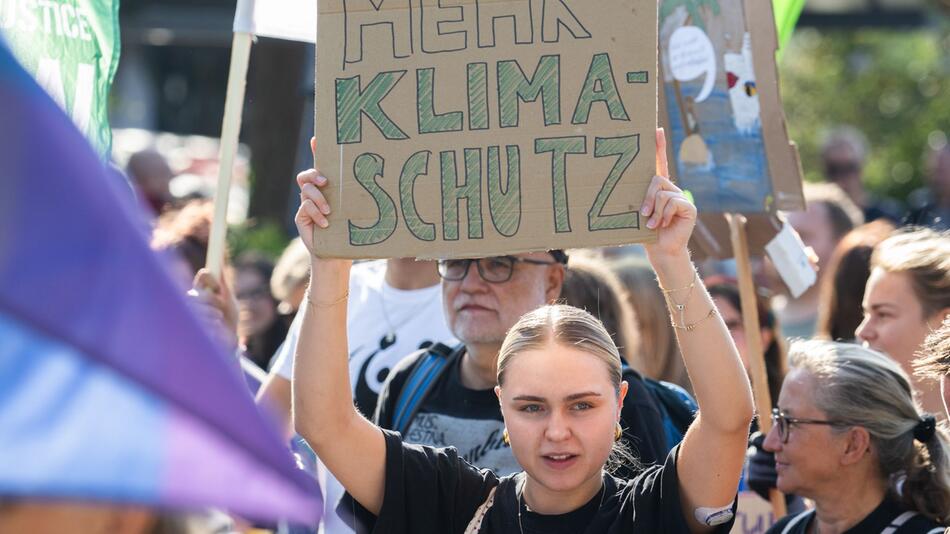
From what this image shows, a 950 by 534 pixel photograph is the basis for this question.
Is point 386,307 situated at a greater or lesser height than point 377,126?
lesser

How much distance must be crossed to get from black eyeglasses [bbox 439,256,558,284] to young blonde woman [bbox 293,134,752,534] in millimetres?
690

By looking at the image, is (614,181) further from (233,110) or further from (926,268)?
(926,268)

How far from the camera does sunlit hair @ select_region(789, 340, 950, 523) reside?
3.00 meters

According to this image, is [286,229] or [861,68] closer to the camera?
[286,229]

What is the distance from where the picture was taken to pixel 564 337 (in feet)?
8.62

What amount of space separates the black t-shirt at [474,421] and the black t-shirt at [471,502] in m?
0.32

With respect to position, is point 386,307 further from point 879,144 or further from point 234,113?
point 879,144

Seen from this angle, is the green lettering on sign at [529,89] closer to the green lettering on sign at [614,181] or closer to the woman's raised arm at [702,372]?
the green lettering on sign at [614,181]

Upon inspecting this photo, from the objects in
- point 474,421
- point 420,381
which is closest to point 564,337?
point 474,421

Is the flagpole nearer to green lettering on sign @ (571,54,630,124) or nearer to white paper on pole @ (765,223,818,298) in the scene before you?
green lettering on sign @ (571,54,630,124)

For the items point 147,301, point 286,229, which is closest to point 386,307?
point 147,301

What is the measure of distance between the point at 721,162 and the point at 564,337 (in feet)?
3.77

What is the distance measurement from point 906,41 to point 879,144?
5.28 feet

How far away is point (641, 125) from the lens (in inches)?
97.8
